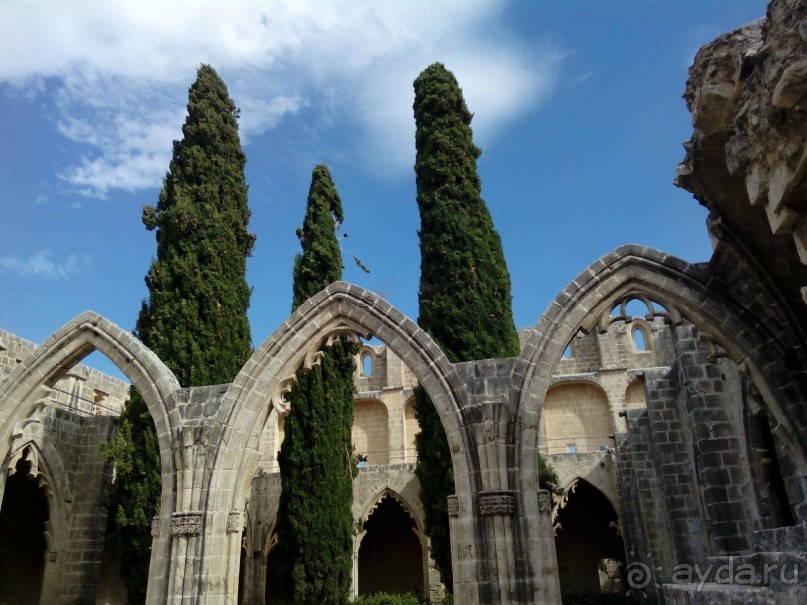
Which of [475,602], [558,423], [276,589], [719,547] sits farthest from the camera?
[558,423]

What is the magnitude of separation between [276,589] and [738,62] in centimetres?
1579

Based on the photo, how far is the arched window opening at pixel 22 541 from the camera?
12789 millimetres

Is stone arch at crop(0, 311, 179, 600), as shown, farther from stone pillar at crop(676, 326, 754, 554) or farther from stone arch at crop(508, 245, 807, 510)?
stone pillar at crop(676, 326, 754, 554)

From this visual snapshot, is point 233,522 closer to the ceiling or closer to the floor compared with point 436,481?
closer to the floor

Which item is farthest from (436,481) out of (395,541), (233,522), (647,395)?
(395,541)

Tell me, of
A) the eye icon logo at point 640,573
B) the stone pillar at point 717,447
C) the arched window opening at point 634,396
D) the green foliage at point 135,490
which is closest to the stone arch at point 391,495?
the eye icon logo at point 640,573

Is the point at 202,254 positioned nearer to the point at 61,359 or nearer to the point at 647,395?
the point at 61,359

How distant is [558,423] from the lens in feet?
71.7

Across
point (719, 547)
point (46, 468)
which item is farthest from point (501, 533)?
point (46, 468)

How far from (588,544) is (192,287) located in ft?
47.0

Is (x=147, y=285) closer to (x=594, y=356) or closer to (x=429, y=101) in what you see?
(x=429, y=101)

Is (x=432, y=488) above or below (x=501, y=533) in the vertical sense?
above

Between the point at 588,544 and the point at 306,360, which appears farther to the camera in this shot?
the point at 588,544

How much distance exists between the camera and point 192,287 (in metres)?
10.9
